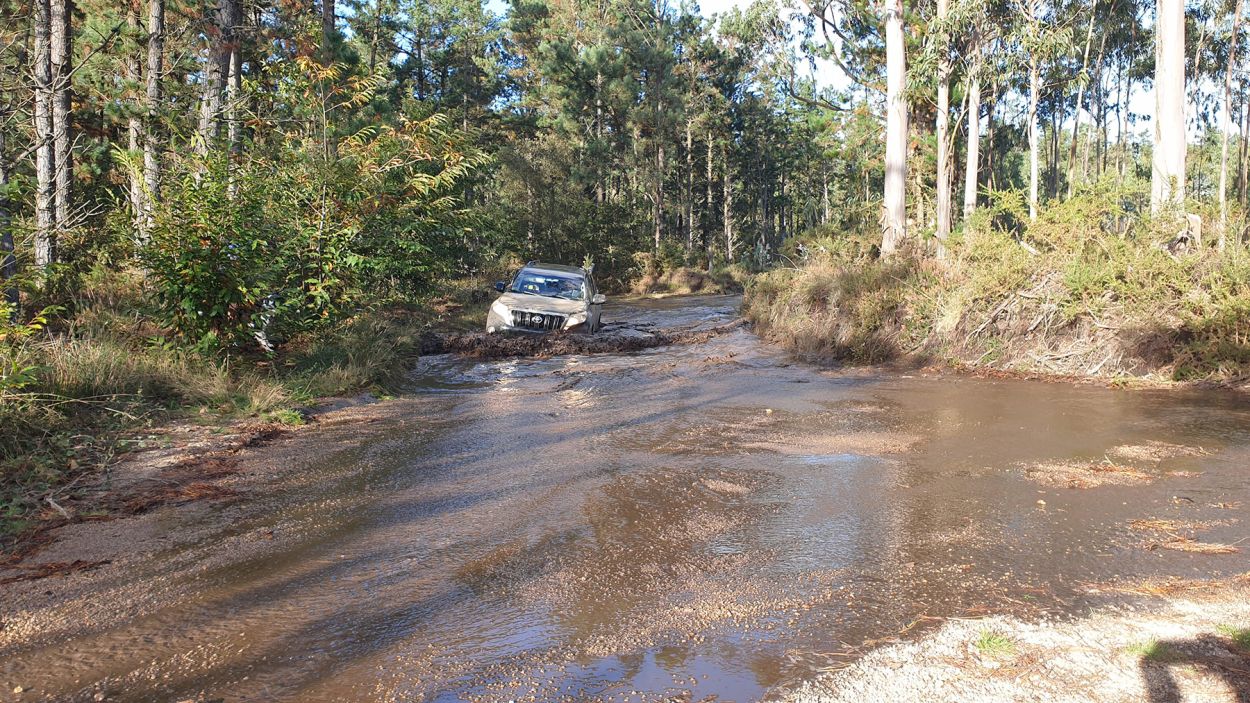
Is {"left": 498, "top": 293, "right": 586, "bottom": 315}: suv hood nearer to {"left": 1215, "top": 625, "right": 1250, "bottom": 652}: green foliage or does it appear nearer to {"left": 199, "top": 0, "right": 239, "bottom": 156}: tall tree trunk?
{"left": 199, "top": 0, "right": 239, "bottom": 156}: tall tree trunk

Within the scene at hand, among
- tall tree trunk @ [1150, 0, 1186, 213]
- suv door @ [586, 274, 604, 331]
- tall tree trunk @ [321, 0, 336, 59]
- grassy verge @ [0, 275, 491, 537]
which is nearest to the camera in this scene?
grassy verge @ [0, 275, 491, 537]

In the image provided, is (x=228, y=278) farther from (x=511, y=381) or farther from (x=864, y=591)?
(x=864, y=591)

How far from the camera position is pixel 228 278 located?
8.62 meters

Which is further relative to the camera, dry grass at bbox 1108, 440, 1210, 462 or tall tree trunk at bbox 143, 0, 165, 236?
tall tree trunk at bbox 143, 0, 165, 236

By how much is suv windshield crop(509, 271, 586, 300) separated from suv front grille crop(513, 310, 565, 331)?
814 millimetres

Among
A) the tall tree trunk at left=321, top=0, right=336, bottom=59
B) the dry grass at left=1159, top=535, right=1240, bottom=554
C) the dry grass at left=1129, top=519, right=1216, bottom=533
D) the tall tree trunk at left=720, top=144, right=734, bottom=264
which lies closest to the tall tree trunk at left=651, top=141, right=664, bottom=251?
the tall tree trunk at left=720, top=144, right=734, bottom=264

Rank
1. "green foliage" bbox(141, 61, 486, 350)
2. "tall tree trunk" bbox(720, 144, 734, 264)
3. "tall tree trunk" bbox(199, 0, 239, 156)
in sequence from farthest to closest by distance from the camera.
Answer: "tall tree trunk" bbox(720, 144, 734, 264)
"tall tree trunk" bbox(199, 0, 239, 156)
"green foliage" bbox(141, 61, 486, 350)

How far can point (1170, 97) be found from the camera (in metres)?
13.7

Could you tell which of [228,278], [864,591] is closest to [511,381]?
[228,278]

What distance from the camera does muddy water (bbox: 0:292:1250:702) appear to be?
10.1ft

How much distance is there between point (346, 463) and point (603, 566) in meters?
3.00

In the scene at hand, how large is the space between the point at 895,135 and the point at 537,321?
385 inches

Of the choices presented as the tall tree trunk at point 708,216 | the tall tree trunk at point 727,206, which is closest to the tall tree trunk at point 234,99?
the tall tree trunk at point 727,206

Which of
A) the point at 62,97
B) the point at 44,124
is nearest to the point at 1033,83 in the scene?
the point at 62,97
